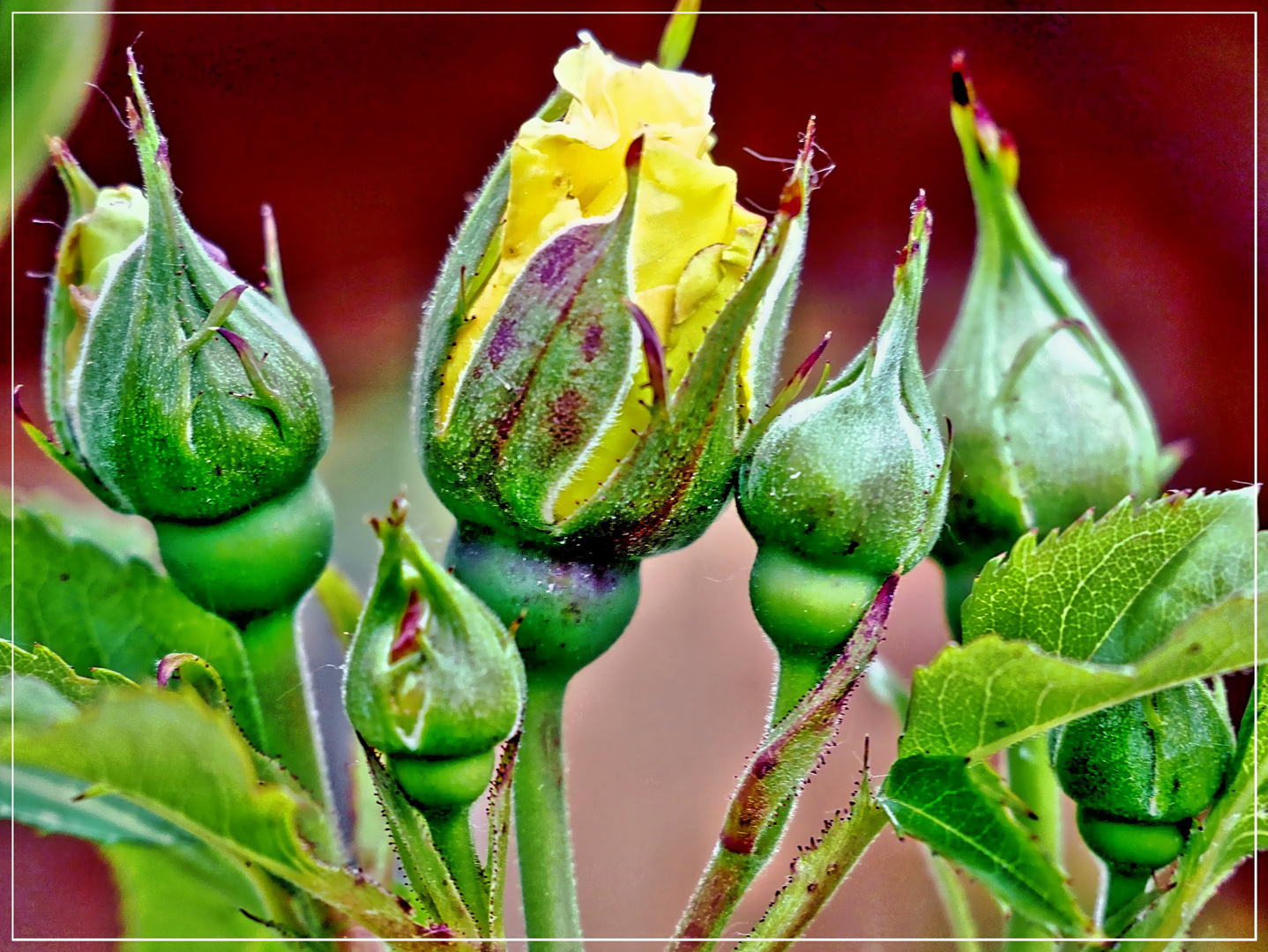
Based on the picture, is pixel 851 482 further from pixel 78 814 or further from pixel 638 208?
pixel 78 814

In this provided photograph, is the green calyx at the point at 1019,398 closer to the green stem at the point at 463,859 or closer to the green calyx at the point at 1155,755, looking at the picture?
the green calyx at the point at 1155,755

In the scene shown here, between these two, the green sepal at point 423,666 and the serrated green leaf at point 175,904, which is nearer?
the green sepal at point 423,666

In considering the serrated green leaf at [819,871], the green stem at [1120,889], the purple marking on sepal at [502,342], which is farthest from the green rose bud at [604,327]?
the green stem at [1120,889]

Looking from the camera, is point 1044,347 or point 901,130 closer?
point 1044,347

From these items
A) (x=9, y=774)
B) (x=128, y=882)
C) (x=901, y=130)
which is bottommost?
(x=128, y=882)

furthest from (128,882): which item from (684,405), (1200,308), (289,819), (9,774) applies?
(1200,308)

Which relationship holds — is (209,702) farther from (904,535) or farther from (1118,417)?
(1118,417)

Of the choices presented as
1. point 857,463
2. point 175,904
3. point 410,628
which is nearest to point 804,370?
point 857,463
